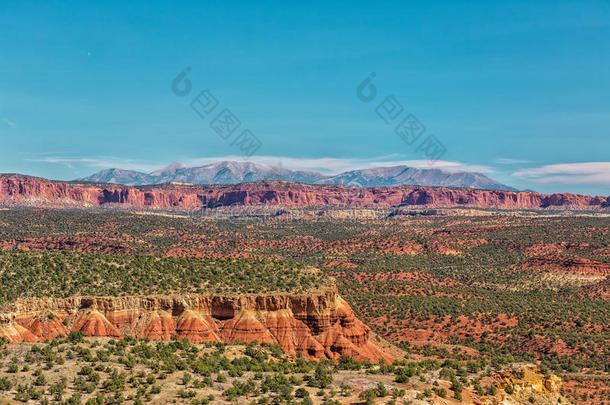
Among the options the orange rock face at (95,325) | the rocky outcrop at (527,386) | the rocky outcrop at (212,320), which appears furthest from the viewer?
the rocky outcrop at (212,320)

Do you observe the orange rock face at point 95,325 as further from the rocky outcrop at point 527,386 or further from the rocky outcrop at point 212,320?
the rocky outcrop at point 527,386

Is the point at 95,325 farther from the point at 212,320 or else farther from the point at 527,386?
the point at 527,386

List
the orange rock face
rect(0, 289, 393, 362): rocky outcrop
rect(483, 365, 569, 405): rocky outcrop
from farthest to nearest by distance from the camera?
1. rect(0, 289, 393, 362): rocky outcrop
2. the orange rock face
3. rect(483, 365, 569, 405): rocky outcrop

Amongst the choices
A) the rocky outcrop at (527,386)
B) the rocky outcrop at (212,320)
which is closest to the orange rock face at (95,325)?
the rocky outcrop at (212,320)

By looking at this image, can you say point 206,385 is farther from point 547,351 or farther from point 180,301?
point 547,351

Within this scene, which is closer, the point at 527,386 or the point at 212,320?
the point at 527,386

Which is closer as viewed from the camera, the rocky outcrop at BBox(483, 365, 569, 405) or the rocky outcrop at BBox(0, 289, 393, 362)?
the rocky outcrop at BBox(483, 365, 569, 405)

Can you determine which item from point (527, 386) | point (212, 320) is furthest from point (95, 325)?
point (527, 386)

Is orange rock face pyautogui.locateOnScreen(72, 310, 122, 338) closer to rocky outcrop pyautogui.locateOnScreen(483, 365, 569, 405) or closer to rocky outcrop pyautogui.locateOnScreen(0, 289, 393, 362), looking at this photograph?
rocky outcrop pyautogui.locateOnScreen(0, 289, 393, 362)

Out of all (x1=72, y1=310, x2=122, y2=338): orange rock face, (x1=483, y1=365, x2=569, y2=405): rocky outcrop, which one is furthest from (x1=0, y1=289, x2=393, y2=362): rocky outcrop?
(x1=483, y1=365, x2=569, y2=405): rocky outcrop
